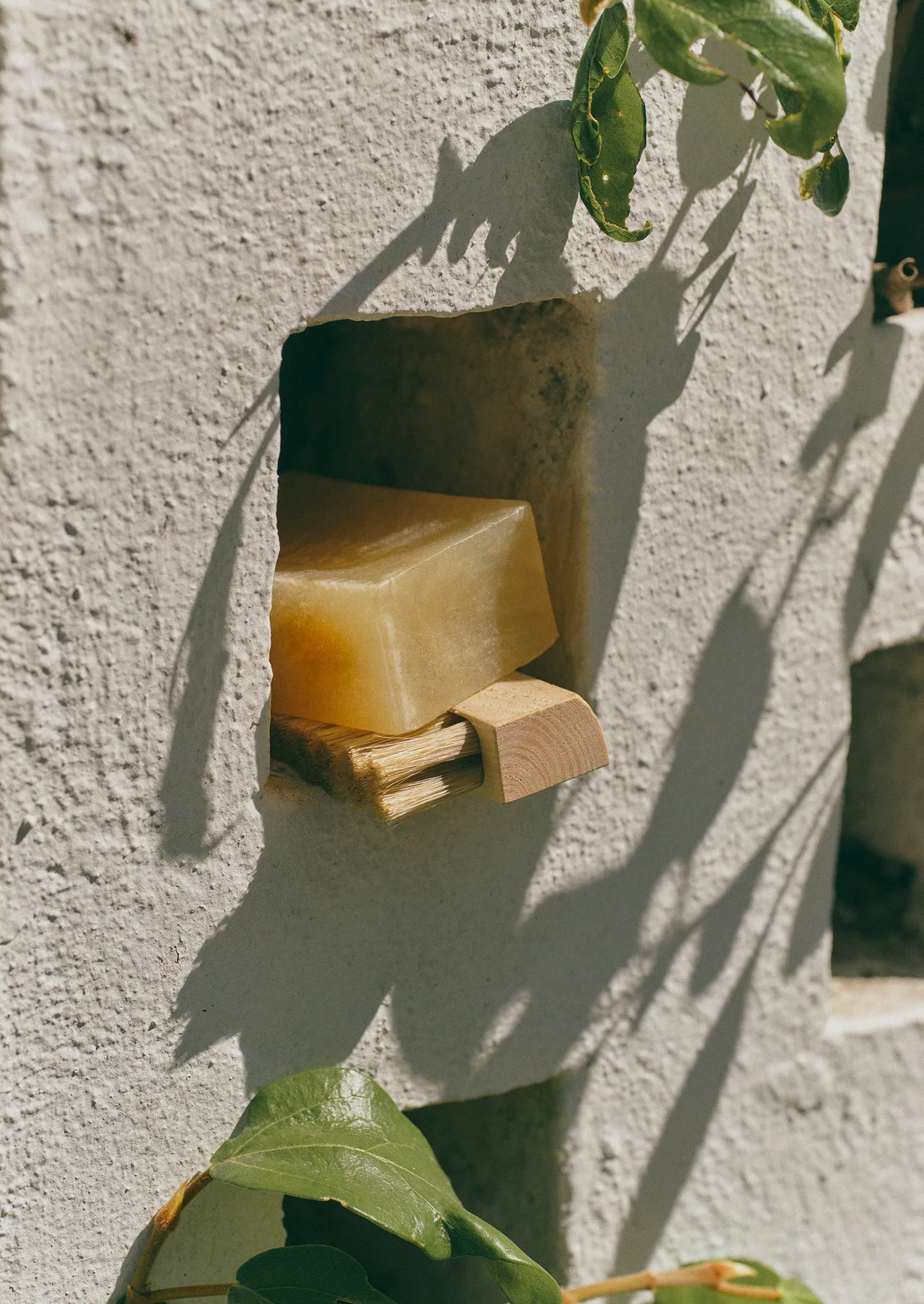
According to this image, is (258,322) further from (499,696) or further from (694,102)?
(694,102)

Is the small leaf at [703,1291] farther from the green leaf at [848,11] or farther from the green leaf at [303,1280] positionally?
the green leaf at [848,11]

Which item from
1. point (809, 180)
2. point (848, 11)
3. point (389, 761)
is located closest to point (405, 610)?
point (389, 761)

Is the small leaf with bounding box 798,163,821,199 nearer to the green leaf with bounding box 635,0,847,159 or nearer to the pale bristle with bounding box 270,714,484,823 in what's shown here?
the green leaf with bounding box 635,0,847,159

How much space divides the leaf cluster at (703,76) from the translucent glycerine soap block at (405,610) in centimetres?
33

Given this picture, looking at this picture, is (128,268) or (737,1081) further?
(737,1081)

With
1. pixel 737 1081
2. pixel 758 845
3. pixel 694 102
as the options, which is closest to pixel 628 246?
pixel 694 102

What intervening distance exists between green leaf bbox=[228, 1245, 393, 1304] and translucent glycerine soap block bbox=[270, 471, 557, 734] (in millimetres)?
499

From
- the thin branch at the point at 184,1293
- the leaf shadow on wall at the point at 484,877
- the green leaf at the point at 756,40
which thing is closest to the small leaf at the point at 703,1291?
the leaf shadow on wall at the point at 484,877

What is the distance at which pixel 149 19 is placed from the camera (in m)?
1.07

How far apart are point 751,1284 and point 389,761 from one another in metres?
0.96

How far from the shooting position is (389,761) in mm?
1261

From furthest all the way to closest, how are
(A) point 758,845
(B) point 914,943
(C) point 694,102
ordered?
(B) point 914,943
(A) point 758,845
(C) point 694,102

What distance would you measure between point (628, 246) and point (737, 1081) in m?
1.10

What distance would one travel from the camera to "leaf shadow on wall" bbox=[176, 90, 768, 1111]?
51.7 inches
